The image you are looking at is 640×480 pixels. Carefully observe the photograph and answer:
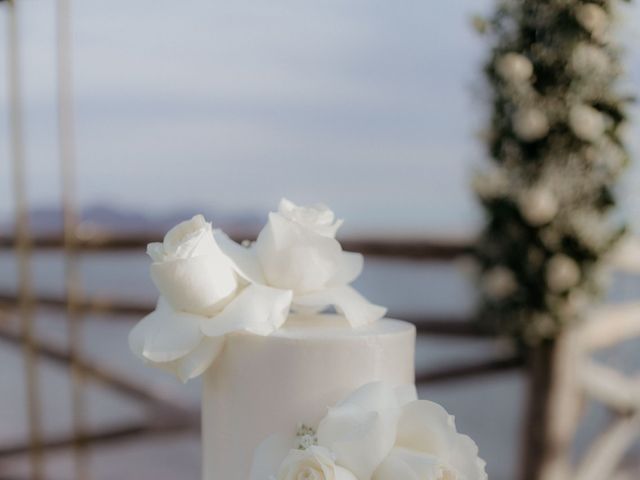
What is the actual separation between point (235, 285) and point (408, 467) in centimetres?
23

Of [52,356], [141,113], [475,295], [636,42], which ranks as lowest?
[52,356]

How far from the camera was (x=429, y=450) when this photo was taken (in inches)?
26.0

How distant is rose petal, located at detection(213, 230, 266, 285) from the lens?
0.76m

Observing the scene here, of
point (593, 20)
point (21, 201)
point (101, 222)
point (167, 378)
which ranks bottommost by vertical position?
point (167, 378)

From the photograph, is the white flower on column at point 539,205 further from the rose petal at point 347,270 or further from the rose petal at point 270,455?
the rose petal at point 270,455

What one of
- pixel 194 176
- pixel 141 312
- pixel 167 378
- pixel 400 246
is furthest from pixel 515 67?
pixel 167 378

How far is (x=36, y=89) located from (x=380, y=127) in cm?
203

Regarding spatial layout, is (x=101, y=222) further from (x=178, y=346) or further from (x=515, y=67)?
(x=178, y=346)

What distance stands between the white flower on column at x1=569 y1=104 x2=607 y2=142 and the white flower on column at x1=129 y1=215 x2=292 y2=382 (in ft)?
6.62

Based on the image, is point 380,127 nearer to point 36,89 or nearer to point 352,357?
point 36,89

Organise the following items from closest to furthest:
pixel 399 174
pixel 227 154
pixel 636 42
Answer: pixel 636 42
pixel 227 154
pixel 399 174

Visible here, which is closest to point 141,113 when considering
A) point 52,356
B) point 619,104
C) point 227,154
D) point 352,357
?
point 227,154

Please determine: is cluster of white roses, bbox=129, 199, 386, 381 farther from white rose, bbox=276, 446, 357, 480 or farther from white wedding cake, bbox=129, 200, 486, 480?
white rose, bbox=276, 446, 357, 480

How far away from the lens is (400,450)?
2.15 feet
